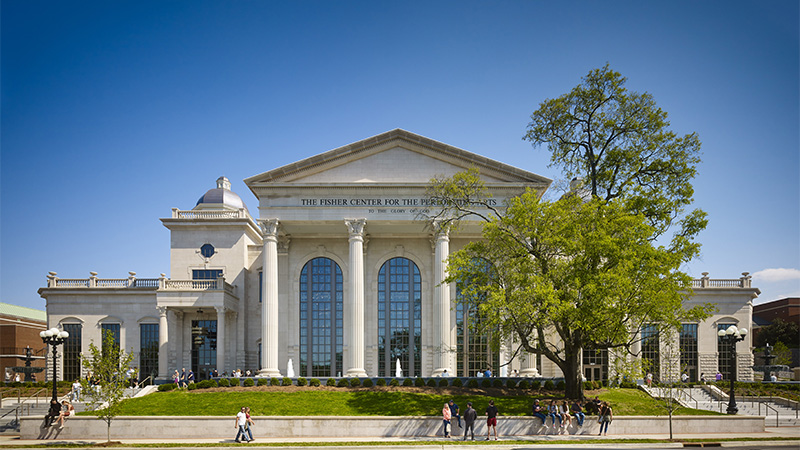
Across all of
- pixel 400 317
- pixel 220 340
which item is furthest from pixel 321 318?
pixel 220 340

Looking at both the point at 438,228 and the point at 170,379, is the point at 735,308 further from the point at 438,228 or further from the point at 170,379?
the point at 170,379

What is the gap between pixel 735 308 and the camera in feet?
172

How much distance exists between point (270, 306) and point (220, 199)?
18.7 m

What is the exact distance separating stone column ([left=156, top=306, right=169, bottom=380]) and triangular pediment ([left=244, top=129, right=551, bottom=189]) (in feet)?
40.4

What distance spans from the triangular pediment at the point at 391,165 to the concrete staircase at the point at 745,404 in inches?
648

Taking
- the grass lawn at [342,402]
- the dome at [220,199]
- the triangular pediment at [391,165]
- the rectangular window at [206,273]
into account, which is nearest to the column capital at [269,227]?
the triangular pediment at [391,165]

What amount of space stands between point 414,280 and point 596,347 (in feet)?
62.6

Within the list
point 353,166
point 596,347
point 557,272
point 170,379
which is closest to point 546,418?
point 596,347

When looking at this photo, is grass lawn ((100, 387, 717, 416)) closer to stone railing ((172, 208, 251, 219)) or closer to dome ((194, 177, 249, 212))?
stone railing ((172, 208, 251, 219))

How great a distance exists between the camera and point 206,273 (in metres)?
51.5

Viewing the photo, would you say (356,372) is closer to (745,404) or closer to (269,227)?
(269,227)

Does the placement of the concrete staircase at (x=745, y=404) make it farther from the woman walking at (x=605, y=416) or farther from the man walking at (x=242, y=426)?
the man walking at (x=242, y=426)

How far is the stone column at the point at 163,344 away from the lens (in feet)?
155

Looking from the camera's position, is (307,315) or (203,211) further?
(203,211)
